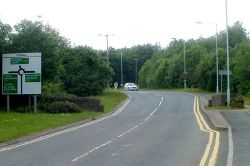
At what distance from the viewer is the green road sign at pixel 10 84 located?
127 ft

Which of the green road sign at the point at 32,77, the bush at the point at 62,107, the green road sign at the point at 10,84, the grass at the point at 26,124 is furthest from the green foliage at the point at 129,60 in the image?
the grass at the point at 26,124

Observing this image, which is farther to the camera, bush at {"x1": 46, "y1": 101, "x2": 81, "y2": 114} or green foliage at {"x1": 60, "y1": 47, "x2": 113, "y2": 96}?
green foliage at {"x1": 60, "y1": 47, "x2": 113, "y2": 96}

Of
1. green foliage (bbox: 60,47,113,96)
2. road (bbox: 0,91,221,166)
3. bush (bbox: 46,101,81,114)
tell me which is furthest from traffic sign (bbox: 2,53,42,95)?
green foliage (bbox: 60,47,113,96)

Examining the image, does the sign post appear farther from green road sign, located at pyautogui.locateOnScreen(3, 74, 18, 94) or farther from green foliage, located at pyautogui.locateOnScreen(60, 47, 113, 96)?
green foliage, located at pyautogui.locateOnScreen(60, 47, 113, 96)

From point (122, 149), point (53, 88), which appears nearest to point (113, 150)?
point (122, 149)

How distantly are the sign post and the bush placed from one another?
→ 221 cm

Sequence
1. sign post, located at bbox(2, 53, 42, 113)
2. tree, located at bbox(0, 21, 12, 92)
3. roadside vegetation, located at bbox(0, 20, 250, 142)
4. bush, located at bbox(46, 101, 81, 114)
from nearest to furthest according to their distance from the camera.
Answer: roadside vegetation, located at bbox(0, 20, 250, 142) < sign post, located at bbox(2, 53, 42, 113) < bush, located at bbox(46, 101, 81, 114) < tree, located at bbox(0, 21, 12, 92)

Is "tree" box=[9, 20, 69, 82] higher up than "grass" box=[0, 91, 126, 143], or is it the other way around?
"tree" box=[9, 20, 69, 82]

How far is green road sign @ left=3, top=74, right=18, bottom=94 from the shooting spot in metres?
38.7

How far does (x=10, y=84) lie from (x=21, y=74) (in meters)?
1.08

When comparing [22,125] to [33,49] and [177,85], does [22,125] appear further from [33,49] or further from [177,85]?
[177,85]

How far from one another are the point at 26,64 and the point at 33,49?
4533 millimetres

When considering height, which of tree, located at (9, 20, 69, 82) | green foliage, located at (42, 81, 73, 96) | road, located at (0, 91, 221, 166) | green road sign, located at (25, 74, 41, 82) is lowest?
road, located at (0, 91, 221, 166)

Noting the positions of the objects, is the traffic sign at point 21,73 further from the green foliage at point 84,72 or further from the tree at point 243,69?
the tree at point 243,69
